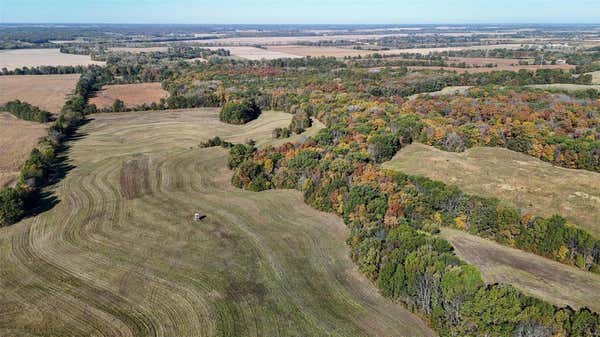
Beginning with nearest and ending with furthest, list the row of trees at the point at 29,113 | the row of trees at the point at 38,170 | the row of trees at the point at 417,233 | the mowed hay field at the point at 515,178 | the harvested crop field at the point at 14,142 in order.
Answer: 1. the row of trees at the point at 417,233
2. the mowed hay field at the point at 515,178
3. the row of trees at the point at 38,170
4. the harvested crop field at the point at 14,142
5. the row of trees at the point at 29,113

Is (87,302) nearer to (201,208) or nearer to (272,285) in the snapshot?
(272,285)

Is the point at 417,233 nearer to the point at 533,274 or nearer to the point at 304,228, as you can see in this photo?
the point at 533,274

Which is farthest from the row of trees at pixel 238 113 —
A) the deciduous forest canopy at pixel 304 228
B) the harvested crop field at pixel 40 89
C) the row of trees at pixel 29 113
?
the harvested crop field at pixel 40 89

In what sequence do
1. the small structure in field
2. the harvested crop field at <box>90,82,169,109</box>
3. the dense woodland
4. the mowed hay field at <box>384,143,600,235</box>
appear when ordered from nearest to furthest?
the dense woodland
the mowed hay field at <box>384,143,600,235</box>
the small structure in field
the harvested crop field at <box>90,82,169,109</box>

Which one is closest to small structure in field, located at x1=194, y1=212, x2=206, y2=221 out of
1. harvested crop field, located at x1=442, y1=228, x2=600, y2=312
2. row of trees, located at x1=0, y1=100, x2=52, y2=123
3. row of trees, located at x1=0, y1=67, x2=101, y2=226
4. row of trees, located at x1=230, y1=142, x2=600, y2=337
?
row of trees, located at x1=230, y1=142, x2=600, y2=337

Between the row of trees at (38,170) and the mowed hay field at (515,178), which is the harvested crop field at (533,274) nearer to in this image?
the mowed hay field at (515,178)

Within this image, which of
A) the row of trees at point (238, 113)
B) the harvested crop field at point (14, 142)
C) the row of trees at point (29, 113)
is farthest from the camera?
the row of trees at point (238, 113)

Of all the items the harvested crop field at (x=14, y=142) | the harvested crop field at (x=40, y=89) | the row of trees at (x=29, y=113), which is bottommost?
the harvested crop field at (x=14, y=142)

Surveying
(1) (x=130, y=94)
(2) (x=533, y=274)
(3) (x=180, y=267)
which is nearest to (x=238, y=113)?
(1) (x=130, y=94)

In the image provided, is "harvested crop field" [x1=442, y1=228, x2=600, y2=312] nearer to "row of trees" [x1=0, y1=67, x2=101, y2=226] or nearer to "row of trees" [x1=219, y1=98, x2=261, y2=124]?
"row of trees" [x1=0, y1=67, x2=101, y2=226]
